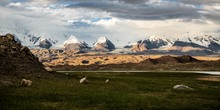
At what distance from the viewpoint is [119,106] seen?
33.8 m

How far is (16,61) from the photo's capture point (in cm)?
7706

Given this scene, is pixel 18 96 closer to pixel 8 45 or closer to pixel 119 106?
pixel 119 106

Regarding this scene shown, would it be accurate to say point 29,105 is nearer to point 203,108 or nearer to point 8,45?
point 203,108

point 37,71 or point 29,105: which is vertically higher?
point 29,105

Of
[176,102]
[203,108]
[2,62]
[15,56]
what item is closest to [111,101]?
[176,102]

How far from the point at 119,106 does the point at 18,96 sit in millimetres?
12288

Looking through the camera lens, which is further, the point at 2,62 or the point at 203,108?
the point at 2,62

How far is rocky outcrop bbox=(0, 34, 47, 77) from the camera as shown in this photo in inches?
2739

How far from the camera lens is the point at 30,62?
8200cm

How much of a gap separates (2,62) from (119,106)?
141 feet

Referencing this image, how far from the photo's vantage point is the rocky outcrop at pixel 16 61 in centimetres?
6957

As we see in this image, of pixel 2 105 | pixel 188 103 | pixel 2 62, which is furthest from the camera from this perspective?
pixel 2 62

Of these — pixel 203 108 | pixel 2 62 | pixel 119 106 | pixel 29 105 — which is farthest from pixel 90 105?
pixel 2 62

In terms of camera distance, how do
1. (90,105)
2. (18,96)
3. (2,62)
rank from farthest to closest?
1. (2,62)
2. (18,96)
3. (90,105)
